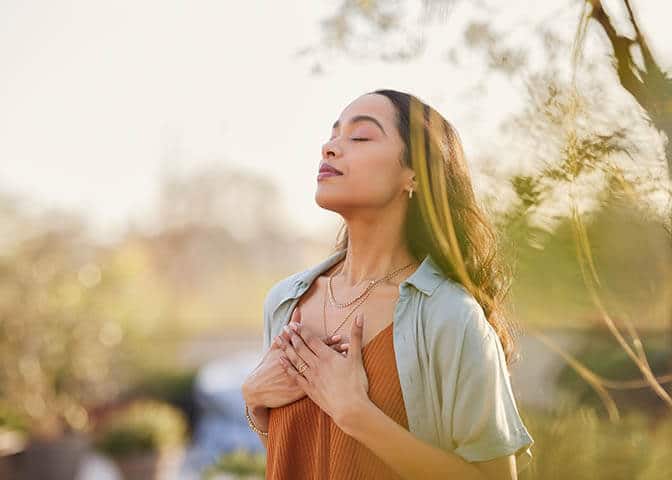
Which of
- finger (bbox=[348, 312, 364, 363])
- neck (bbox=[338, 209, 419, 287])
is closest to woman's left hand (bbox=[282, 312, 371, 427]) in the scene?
finger (bbox=[348, 312, 364, 363])

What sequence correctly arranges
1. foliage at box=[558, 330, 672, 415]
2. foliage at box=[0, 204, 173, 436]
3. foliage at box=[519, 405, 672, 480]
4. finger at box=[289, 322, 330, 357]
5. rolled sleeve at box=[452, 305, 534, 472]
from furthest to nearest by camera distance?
foliage at box=[0, 204, 173, 436]
foliage at box=[558, 330, 672, 415]
foliage at box=[519, 405, 672, 480]
finger at box=[289, 322, 330, 357]
rolled sleeve at box=[452, 305, 534, 472]

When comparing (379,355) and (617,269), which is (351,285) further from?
(617,269)

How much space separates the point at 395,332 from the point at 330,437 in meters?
0.16

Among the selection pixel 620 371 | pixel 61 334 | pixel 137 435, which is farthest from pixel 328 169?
pixel 61 334

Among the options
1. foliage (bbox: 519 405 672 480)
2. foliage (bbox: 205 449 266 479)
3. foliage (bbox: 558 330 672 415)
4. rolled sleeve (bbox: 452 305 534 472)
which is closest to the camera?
rolled sleeve (bbox: 452 305 534 472)

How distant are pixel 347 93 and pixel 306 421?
514 millimetres

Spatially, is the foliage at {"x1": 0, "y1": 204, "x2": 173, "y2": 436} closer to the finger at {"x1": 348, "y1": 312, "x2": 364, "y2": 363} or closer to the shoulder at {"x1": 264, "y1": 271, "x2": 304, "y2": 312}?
the shoulder at {"x1": 264, "y1": 271, "x2": 304, "y2": 312}

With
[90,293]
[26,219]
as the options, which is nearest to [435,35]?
[90,293]

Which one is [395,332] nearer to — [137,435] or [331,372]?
[331,372]

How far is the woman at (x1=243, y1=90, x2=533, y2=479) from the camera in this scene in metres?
0.95

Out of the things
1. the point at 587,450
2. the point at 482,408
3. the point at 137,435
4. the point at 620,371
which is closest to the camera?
the point at 482,408

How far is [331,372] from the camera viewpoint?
100 centimetres

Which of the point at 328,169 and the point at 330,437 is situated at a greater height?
the point at 328,169

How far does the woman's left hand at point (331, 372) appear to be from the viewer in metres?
0.98
